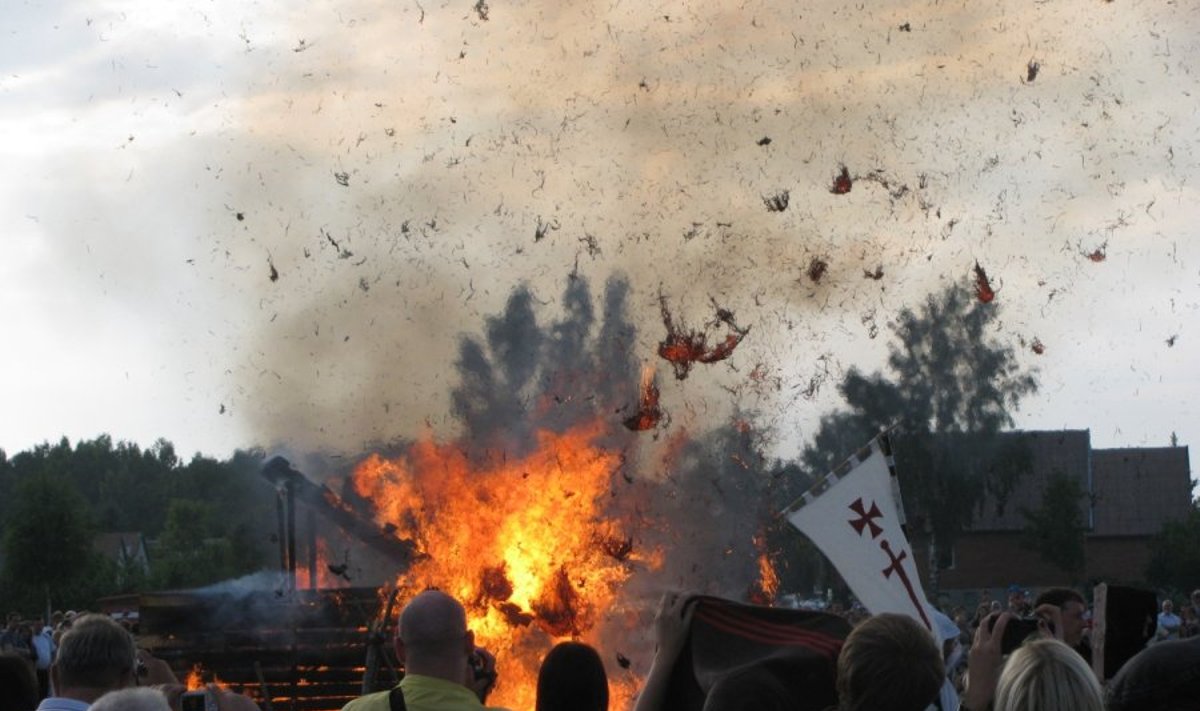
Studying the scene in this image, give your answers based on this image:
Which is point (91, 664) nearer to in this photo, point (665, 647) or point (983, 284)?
point (665, 647)

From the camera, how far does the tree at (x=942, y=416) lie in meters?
45.5

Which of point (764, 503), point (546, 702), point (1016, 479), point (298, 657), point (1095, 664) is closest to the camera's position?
point (546, 702)

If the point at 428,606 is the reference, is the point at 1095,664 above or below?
below

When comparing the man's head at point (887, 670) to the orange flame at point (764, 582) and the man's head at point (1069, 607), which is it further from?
the orange flame at point (764, 582)

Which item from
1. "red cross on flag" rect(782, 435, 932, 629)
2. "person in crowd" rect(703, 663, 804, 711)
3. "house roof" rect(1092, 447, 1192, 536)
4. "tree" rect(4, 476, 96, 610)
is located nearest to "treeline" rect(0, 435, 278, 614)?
"tree" rect(4, 476, 96, 610)

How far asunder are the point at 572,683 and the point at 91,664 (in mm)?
1671

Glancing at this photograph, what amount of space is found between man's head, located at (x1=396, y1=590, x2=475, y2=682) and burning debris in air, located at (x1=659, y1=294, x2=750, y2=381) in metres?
19.2

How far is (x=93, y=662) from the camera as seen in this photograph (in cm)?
580

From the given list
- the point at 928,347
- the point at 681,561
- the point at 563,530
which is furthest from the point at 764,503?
the point at 563,530

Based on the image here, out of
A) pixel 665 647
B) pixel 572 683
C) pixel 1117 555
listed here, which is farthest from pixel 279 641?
pixel 1117 555

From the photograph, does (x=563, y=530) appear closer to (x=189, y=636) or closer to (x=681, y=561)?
(x=189, y=636)

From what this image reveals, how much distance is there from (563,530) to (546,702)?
16054 millimetres

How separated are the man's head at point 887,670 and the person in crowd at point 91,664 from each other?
2.66 m

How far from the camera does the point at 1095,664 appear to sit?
667 centimetres
